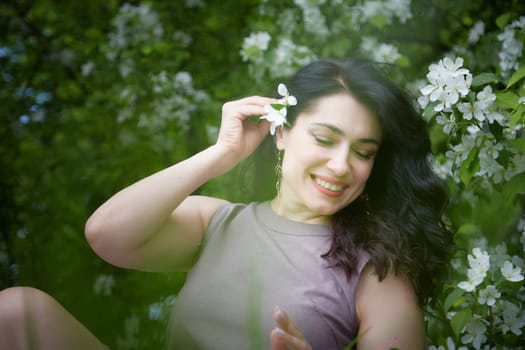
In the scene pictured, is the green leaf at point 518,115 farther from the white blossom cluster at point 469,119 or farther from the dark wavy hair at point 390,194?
the dark wavy hair at point 390,194

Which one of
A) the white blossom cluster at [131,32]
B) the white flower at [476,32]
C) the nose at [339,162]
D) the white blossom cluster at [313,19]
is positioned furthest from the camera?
the white blossom cluster at [131,32]

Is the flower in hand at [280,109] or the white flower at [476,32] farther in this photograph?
the white flower at [476,32]

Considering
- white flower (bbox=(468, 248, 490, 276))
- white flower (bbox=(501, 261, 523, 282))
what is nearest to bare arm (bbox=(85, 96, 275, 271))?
white flower (bbox=(468, 248, 490, 276))

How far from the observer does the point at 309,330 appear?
1635 mm

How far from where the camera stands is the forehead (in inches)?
67.9

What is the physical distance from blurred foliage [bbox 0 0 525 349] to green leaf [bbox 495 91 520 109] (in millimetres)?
541

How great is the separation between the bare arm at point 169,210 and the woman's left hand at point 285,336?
19.1 inches

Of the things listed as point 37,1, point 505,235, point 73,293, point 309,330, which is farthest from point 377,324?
point 37,1

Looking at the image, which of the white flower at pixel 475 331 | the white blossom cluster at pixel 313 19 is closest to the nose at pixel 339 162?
the white flower at pixel 475 331

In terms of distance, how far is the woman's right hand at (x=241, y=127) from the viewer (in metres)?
1.85

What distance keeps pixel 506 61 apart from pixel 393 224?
1.15 m

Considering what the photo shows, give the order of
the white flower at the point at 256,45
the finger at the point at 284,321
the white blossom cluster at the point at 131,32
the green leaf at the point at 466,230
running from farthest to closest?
the white blossom cluster at the point at 131,32, the white flower at the point at 256,45, the green leaf at the point at 466,230, the finger at the point at 284,321

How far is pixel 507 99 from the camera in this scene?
1.83 m

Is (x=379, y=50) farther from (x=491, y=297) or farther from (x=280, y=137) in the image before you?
(x=491, y=297)
